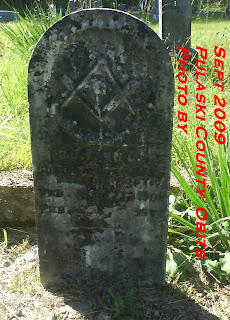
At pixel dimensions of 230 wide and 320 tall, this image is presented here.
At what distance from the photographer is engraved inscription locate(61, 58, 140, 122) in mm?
1895

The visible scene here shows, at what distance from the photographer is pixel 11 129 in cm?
336

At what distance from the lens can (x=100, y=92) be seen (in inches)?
75.5

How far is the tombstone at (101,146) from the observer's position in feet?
6.09

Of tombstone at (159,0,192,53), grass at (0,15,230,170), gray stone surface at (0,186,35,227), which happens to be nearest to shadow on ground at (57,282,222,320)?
gray stone surface at (0,186,35,227)

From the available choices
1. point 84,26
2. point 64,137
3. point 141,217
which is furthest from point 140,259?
point 84,26

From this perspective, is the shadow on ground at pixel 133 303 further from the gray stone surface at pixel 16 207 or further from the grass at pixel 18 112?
the grass at pixel 18 112

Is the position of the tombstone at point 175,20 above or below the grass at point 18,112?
above

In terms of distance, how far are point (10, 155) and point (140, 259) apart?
53.8 inches

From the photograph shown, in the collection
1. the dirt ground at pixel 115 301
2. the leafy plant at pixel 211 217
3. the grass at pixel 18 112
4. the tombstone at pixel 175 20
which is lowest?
the dirt ground at pixel 115 301

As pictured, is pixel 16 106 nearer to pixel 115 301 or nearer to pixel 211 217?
pixel 211 217

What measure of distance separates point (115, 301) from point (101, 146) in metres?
0.79

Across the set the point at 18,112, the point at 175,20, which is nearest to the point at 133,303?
the point at 18,112

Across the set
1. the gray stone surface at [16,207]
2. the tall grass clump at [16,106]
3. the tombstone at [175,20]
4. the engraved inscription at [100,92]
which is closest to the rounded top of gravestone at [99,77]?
the engraved inscription at [100,92]

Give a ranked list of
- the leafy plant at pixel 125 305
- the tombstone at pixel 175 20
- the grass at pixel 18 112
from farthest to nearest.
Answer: the tombstone at pixel 175 20 → the grass at pixel 18 112 → the leafy plant at pixel 125 305
